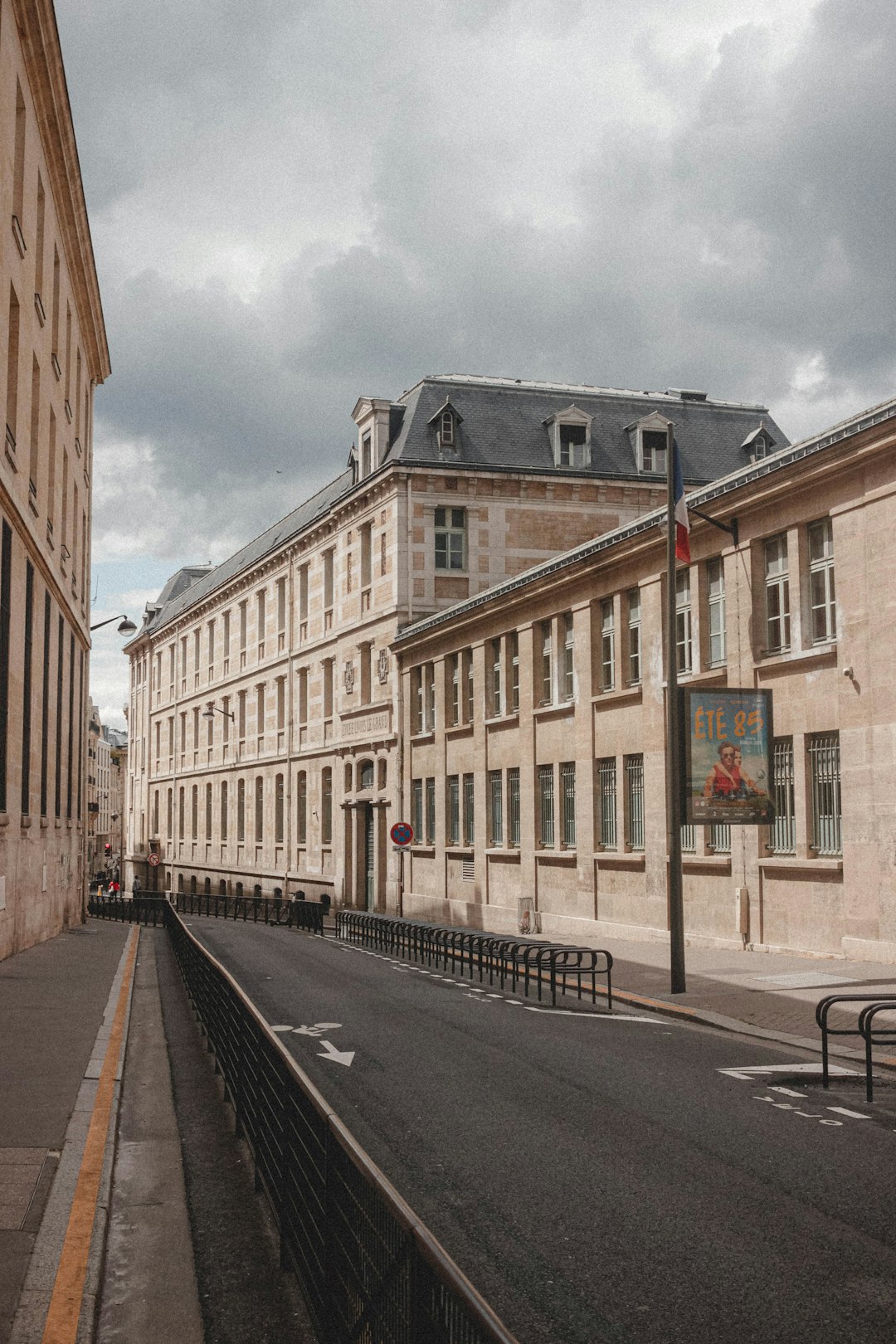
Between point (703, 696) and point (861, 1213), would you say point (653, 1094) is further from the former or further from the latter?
point (703, 696)

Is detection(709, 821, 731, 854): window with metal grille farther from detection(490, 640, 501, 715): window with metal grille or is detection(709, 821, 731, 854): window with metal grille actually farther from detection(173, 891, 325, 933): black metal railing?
detection(173, 891, 325, 933): black metal railing

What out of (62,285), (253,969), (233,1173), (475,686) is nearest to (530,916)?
(475,686)

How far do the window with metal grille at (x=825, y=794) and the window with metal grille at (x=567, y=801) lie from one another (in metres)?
10.9

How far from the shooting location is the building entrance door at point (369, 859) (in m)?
51.8

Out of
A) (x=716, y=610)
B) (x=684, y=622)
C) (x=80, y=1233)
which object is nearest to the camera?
(x=80, y=1233)

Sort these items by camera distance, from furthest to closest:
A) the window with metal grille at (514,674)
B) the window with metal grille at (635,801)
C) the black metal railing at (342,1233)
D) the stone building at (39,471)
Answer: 1. the window with metal grille at (514,674)
2. the window with metal grille at (635,801)
3. the stone building at (39,471)
4. the black metal railing at (342,1233)

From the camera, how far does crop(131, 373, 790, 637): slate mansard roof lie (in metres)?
50.7

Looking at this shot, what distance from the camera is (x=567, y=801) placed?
3422 centimetres

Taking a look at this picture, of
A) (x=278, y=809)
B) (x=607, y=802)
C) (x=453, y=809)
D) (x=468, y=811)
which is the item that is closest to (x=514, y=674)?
(x=468, y=811)

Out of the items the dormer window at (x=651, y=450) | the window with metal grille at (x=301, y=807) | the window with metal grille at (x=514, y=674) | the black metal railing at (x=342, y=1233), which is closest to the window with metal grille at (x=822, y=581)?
the window with metal grille at (x=514, y=674)

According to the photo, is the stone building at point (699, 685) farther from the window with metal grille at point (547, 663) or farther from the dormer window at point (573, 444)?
the dormer window at point (573, 444)

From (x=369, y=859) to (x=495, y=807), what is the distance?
1449 centimetres

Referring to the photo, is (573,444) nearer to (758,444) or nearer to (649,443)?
(649,443)

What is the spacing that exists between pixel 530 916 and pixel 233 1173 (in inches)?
1074
